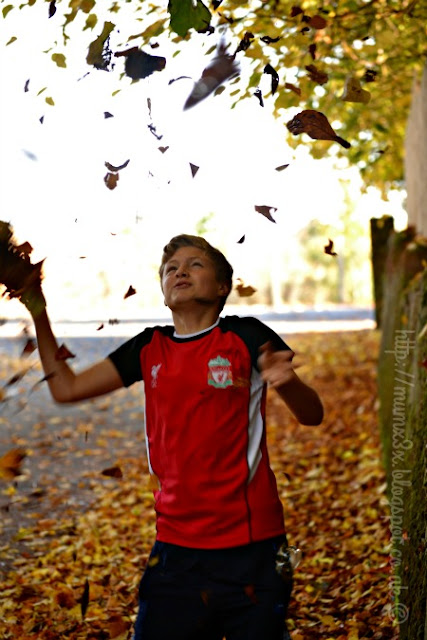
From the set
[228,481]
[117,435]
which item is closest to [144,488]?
[117,435]

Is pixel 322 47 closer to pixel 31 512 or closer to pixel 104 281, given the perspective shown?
pixel 31 512

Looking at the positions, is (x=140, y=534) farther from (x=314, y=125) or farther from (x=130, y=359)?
(x=314, y=125)

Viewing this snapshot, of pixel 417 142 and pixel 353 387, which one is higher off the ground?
pixel 417 142

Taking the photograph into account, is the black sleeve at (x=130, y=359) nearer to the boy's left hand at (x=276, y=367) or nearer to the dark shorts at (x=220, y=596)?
the boy's left hand at (x=276, y=367)

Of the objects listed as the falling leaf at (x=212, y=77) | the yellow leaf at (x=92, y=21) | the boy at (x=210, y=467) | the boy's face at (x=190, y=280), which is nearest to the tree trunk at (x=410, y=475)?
the boy at (x=210, y=467)

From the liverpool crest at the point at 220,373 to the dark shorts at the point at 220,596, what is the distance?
1.65ft

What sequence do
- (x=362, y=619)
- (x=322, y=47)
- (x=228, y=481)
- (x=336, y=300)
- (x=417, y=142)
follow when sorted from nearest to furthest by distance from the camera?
(x=228, y=481) < (x=362, y=619) < (x=322, y=47) < (x=417, y=142) < (x=336, y=300)

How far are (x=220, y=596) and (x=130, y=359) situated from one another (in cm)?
84

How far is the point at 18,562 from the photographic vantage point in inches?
208

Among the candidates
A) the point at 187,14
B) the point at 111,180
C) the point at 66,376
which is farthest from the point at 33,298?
the point at 187,14

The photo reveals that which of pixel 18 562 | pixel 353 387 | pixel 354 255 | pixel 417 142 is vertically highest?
pixel 354 255

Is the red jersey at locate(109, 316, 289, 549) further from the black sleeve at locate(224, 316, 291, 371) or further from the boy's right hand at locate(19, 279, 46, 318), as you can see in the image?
the boy's right hand at locate(19, 279, 46, 318)

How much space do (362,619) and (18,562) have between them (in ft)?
7.74

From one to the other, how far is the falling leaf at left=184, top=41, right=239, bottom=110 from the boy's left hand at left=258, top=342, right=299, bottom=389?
79 centimetres
